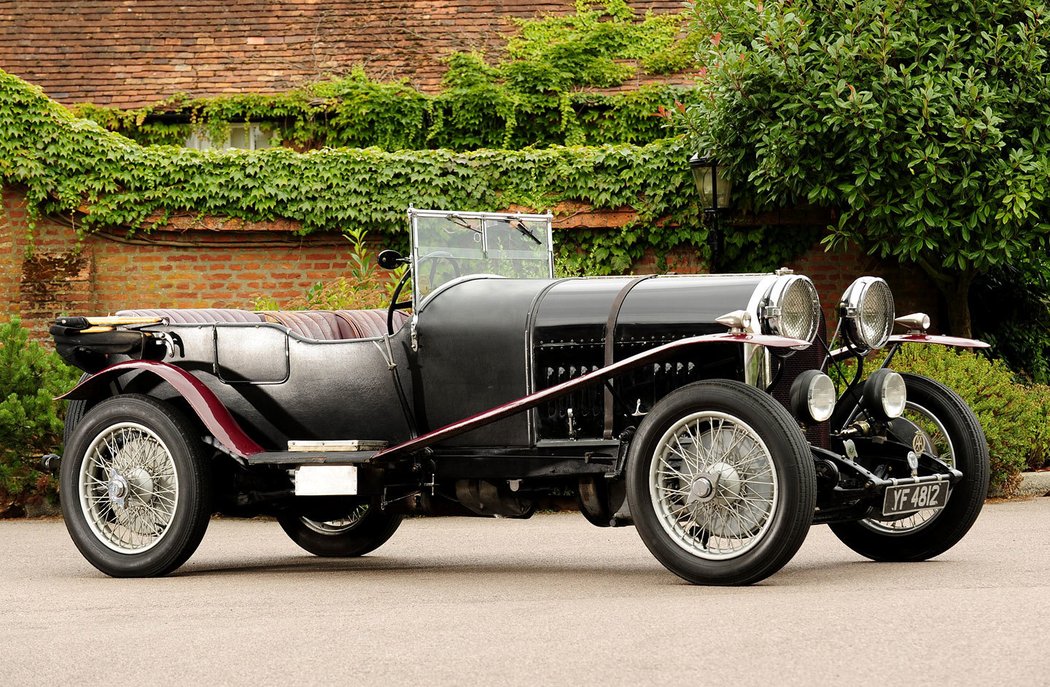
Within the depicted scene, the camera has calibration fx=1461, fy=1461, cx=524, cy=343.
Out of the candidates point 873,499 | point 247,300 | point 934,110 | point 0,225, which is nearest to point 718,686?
point 873,499

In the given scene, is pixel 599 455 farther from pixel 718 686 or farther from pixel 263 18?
pixel 263 18

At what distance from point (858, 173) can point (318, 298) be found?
5.11 meters

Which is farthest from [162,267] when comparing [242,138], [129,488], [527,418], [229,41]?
[527,418]

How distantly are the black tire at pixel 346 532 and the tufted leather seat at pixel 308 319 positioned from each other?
38.8 inches

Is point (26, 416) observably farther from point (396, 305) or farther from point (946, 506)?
point (946, 506)

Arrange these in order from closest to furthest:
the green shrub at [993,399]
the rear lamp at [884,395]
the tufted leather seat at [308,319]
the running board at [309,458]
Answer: the rear lamp at [884,395] < the running board at [309,458] < the tufted leather seat at [308,319] < the green shrub at [993,399]

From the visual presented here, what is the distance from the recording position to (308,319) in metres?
8.11

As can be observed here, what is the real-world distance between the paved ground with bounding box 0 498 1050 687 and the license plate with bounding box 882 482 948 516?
0.99ft

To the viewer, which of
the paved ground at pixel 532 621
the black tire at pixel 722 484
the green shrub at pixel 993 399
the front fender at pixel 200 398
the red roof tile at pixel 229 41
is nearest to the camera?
the paved ground at pixel 532 621

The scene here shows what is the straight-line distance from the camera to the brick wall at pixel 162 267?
15641 mm

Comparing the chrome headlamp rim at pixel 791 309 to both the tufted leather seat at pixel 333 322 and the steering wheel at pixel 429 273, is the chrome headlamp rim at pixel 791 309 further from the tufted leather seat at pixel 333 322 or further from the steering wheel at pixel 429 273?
the tufted leather seat at pixel 333 322

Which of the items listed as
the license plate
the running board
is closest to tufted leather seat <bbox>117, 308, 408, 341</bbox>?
the running board

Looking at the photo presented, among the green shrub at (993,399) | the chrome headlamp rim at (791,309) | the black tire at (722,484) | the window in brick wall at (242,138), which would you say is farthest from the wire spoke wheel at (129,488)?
the window in brick wall at (242,138)

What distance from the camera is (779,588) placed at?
596 cm
